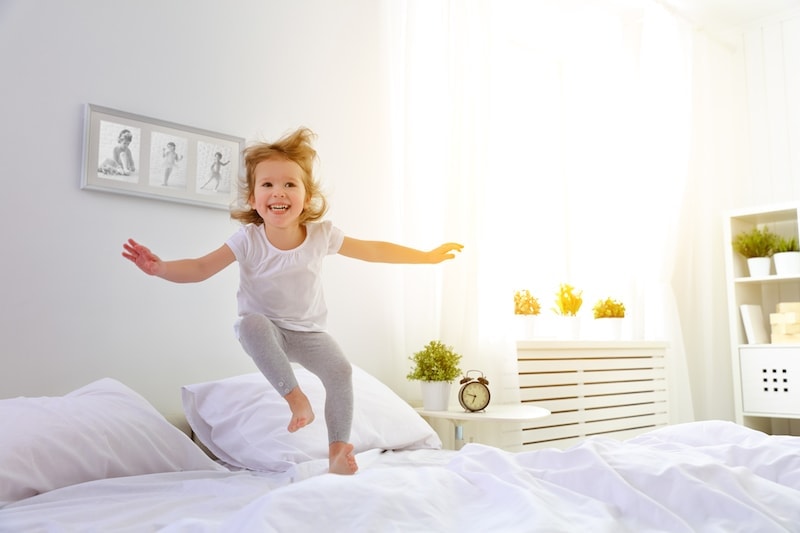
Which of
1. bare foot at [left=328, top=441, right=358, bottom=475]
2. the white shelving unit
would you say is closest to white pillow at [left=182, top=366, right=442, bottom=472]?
bare foot at [left=328, top=441, right=358, bottom=475]

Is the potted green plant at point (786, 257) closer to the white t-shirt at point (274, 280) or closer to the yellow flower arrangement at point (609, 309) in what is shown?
the yellow flower arrangement at point (609, 309)

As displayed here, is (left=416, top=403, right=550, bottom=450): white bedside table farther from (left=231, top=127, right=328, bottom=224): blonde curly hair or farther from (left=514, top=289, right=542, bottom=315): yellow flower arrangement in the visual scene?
(left=231, top=127, right=328, bottom=224): blonde curly hair

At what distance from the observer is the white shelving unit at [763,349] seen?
370 centimetres

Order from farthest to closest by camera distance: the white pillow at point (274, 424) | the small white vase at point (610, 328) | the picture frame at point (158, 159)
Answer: the small white vase at point (610, 328) → the picture frame at point (158, 159) → the white pillow at point (274, 424)

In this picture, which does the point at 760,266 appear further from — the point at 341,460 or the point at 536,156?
the point at 341,460

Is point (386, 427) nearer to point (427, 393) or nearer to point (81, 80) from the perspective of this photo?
point (427, 393)

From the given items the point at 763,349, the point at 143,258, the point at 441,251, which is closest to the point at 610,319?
the point at 763,349

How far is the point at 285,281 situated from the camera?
5.41 feet

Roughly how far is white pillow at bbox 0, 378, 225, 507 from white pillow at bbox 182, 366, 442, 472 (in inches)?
4.7

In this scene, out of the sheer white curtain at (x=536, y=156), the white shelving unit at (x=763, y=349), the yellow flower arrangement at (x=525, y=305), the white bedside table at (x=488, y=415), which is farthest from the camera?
the white shelving unit at (x=763, y=349)

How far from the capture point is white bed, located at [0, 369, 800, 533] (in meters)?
1.11

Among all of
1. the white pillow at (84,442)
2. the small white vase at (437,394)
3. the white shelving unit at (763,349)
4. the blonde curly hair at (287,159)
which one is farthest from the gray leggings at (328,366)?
the white shelving unit at (763,349)

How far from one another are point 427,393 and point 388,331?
446 mm

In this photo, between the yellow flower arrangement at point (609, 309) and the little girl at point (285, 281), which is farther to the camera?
the yellow flower arrangement at point (609, 309)
